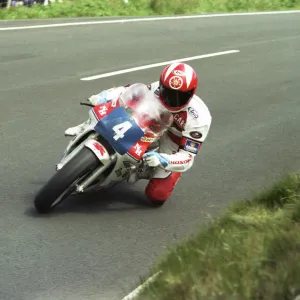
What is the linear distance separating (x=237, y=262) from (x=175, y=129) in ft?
8.67

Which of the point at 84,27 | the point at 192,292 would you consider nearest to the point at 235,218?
the point at 192,292

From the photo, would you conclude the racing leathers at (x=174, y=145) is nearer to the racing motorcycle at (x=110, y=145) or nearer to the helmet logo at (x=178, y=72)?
the racing motorcycle at (x=110, y=145)

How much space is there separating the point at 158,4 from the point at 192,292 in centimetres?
2080

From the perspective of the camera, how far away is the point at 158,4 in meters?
24.3

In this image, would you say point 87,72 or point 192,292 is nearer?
point 192,292

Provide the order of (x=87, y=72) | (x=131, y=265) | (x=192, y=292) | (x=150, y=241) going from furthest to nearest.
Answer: (x=87, y=72), (x=150, y=241), (x=131, y=265), (x=192, y=292)

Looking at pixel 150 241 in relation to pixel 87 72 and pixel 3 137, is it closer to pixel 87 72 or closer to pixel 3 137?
pixel 3 137

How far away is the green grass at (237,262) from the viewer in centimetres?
413

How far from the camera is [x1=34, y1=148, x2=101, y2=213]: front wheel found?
633 centimetres

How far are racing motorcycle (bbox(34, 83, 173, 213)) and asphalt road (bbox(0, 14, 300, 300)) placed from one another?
1.09ft

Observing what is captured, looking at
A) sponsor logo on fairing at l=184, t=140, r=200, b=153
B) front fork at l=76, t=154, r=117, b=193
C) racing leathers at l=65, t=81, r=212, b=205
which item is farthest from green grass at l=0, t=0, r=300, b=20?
front fork at l=76, t=154, r=117, b=193

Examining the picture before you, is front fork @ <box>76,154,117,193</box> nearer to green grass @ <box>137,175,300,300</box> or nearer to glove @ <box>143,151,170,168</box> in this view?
glove @ <box>143,151,170,168</box>

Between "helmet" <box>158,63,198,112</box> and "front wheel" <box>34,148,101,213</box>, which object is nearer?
"front wheel" <box>34,148,101,213</box>

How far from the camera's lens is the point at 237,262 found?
4531 millimetres
